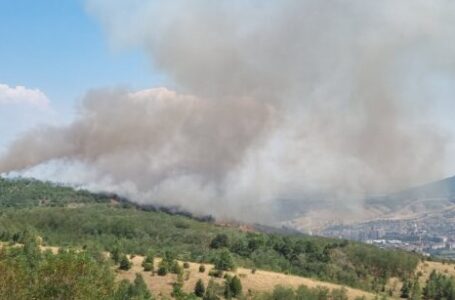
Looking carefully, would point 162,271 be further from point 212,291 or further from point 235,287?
point 235,287

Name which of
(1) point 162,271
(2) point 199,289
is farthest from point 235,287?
(1) point 162,271

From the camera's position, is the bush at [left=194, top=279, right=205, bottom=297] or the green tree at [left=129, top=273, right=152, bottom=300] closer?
the green tree at [left=129, top=273, right=152, bottom=300]

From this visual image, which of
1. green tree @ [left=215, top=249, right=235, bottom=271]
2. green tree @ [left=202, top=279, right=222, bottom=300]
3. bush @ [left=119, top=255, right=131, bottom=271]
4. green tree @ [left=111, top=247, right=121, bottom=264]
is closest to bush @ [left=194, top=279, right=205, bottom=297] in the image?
green tree @ [left=202, top=279, right=222, bottom=300]

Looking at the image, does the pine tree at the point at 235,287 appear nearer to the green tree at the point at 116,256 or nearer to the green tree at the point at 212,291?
the green tree at the point at 212,291

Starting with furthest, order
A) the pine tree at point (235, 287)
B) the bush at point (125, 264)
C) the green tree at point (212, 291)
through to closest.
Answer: the bush at point (125, 264) → the pine tree at point (235, 287) → the green tree at point (212, 291)

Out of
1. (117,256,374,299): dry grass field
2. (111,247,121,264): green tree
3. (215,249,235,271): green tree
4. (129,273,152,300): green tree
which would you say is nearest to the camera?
(129,273,152,300): green tree

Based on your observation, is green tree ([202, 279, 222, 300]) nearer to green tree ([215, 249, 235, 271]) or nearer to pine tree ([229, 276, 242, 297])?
pine tree ([229, 276, 242, 297])

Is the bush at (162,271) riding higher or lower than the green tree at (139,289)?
higher

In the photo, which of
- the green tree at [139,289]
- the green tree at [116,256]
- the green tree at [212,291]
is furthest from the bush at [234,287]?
the green tree at [116,256]

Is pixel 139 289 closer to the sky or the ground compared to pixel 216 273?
closer to the ground

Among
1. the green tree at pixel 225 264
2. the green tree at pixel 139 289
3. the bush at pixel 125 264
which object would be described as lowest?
the green tree at pixel 139 289

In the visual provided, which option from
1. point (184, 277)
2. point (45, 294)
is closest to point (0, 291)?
point (45, 294)

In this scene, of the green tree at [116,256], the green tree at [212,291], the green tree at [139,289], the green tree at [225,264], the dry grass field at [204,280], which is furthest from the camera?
the green tree at [225,264]

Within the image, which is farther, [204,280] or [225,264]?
[225,264]
